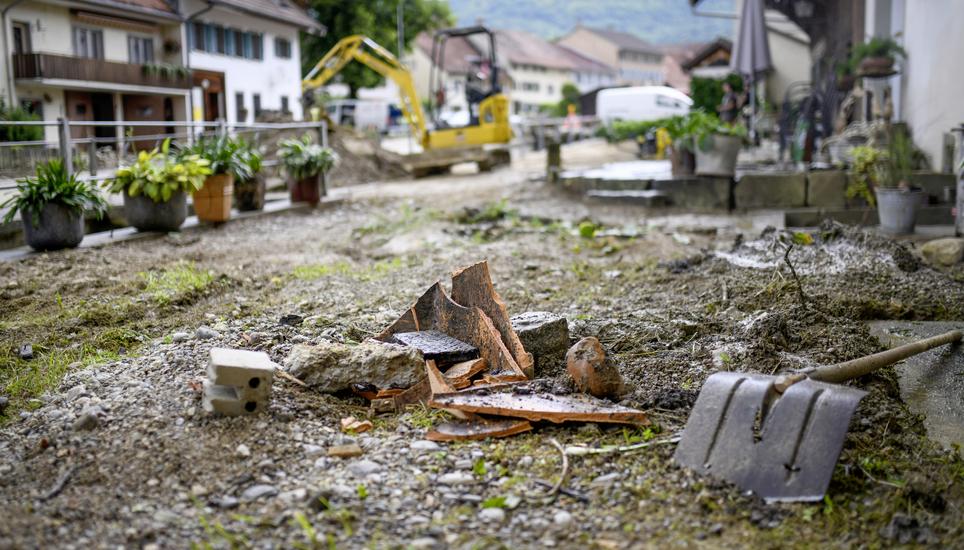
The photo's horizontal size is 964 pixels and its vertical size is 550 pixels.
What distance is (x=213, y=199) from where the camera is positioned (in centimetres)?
1065

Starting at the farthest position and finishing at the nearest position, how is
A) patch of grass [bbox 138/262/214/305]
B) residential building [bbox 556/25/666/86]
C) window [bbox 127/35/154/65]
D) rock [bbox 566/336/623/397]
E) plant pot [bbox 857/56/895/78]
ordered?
residential building [bbox 556/25/666/86] → window [bbox 127/35/154/65] → plant pot [bbox 857/56/895/78] → patch of grass [bbox 138/262/214/305] → rock [bbox 566/336/623/397]

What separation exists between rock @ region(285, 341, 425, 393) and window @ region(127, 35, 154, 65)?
2640 centimetres

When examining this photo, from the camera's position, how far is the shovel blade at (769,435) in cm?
301

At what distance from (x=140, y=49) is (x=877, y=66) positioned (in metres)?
23.5

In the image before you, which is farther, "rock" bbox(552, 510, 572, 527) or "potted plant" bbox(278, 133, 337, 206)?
"potted plant" bbox(278, 133, 337, 206)

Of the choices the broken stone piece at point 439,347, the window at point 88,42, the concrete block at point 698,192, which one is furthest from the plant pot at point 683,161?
the window at point 88,42

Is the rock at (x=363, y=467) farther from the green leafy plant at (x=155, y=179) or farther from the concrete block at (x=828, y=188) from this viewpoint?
the concrete block at (x=828, y=188)

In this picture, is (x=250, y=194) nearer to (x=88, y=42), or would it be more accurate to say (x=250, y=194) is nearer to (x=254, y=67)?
(x=88, y=42)

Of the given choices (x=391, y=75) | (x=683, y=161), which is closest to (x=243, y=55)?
(x=391, y=75)

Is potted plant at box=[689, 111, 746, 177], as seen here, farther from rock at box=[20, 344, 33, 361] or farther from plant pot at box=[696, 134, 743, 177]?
rock at box=[20, 344, 33, 361]

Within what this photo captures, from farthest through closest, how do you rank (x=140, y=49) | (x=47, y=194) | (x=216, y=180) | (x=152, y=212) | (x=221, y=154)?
(x=140, y=49) → (x=221, y=154) → (x=216, y=180) → (x=152, y=212) → (x=47, y=194)

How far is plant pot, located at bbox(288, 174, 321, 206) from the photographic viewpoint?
13.3m

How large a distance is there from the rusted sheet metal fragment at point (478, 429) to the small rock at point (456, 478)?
1.00 ft

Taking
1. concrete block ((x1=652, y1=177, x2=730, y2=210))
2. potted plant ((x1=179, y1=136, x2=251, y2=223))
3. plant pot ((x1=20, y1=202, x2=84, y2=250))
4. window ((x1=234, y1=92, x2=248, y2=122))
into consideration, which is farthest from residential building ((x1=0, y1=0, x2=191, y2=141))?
concrete block ((x1=652, y1=177, x2=730, y2=210))
